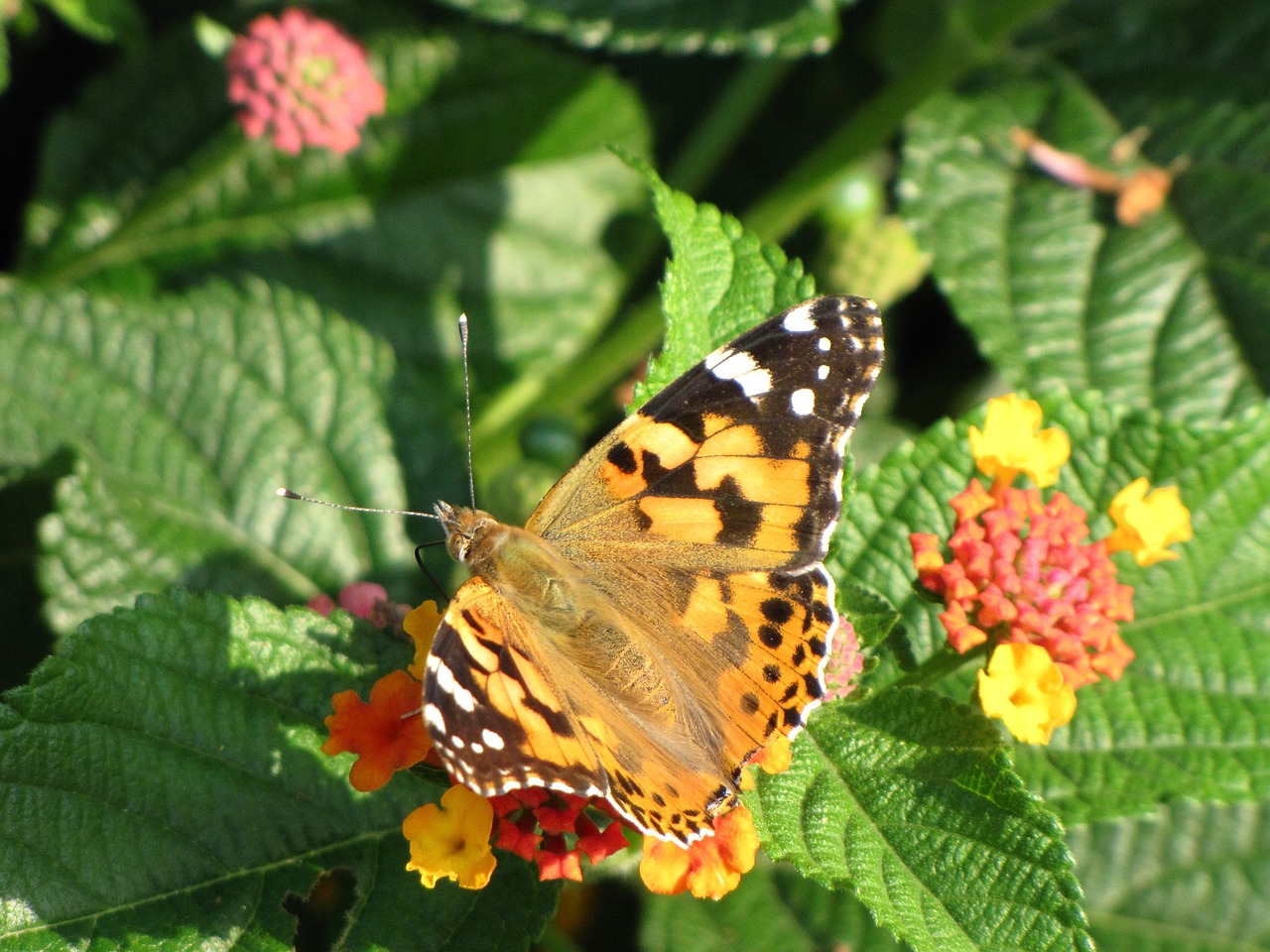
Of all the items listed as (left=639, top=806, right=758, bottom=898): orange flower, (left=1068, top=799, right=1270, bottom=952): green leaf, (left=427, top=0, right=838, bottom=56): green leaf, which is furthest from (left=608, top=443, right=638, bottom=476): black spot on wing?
(left=1068, top=799, right=1270, bottom=952): green leaf

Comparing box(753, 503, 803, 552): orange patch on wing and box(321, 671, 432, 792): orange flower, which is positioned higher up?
box(753, 503, 803, 552): orange patch on wing

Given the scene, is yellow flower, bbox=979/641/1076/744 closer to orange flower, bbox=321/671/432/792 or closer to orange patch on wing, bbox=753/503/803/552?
orange patch on wing, bbox=753/503/803/552

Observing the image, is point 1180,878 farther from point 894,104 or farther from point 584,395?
point 894,104

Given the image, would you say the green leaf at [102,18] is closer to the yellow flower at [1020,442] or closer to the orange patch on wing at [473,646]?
the orange patch on wing at [473,646]

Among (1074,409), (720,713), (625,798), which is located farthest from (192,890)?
(1074,409)

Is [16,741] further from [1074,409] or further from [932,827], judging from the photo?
[1074,409]
